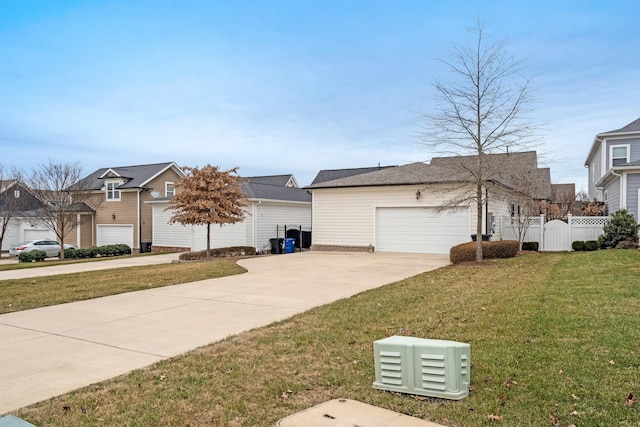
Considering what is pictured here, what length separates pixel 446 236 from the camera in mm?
19500

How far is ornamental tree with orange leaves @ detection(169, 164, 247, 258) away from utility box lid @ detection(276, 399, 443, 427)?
53.1 feet

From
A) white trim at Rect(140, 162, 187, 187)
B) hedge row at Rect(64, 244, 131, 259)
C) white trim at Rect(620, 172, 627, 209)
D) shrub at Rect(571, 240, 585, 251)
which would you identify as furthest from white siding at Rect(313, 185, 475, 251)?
white trim at Rect(140, 162, 187, 187)

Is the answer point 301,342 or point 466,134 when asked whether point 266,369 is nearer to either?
point 301,342

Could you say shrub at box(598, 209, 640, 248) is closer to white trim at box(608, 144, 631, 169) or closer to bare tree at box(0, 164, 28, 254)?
white trim at box(608, 144, 631, 169)

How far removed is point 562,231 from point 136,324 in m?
18.3

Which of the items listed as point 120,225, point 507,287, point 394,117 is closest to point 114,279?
point 507,287

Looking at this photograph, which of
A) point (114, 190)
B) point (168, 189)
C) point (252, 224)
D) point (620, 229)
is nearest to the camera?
point (620, 229)

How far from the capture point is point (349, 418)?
3.51 metres

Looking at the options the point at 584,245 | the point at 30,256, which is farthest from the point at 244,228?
the point at 584,245

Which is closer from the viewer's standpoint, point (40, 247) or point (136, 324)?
point (136, 324)

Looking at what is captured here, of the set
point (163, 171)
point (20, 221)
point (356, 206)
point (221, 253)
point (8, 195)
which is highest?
point (163, 171)

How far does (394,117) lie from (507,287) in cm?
1448

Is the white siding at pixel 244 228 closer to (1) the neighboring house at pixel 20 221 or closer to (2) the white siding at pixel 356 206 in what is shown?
(2) the white siding at pixel 356 206

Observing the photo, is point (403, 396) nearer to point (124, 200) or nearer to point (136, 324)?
point (136, 324)
